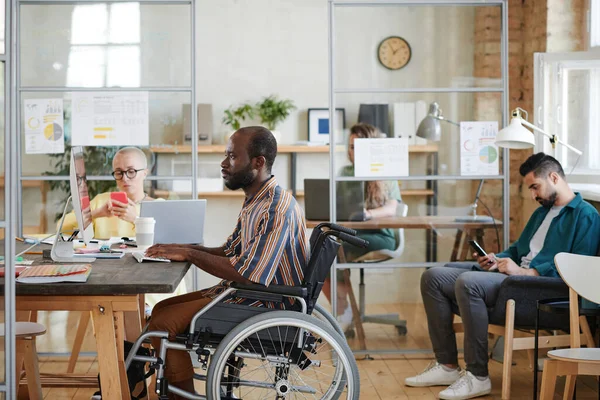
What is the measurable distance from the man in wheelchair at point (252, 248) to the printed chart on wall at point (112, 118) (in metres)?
1.70

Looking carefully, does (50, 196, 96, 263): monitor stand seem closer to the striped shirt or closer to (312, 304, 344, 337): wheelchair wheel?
the striped shirt

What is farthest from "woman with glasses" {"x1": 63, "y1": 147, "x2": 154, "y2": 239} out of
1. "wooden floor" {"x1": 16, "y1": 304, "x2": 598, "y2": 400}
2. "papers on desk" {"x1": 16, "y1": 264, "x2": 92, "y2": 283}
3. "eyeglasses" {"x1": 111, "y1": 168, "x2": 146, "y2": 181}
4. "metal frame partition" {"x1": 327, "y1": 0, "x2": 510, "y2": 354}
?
"papers on desk" {"x1": 16, "y1": 264, "x2": 92, "y2": 283}

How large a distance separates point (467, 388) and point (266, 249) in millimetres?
1489

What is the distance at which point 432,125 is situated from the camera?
15.4 ft

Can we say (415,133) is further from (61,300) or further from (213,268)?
(61,300)

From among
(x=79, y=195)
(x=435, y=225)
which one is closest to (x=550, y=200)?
(x=435, y=225)

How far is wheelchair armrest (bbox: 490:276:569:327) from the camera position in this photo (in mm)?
3693

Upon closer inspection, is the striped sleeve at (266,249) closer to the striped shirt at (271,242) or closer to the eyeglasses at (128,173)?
the striped shirt at (271,242)

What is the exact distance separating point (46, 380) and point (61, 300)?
105cm

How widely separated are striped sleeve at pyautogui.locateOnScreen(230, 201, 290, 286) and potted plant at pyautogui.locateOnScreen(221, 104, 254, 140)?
4.06 m

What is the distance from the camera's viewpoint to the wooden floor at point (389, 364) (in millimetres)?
3936

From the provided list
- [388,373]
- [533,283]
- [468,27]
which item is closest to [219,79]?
[468,27]

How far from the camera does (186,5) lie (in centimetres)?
469

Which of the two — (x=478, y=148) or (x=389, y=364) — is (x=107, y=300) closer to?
(x=389, y=364)
